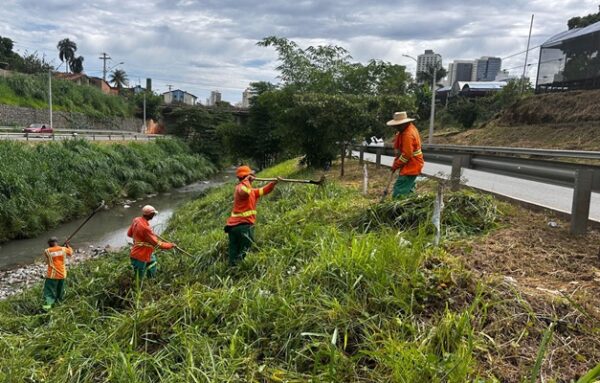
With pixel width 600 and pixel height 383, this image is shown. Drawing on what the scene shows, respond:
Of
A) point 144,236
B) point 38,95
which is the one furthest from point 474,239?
point 38,95

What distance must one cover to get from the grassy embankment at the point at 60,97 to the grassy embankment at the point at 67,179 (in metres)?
16.5

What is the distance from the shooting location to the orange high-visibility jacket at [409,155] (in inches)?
257

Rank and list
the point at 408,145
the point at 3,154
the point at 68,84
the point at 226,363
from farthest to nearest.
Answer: the point at 68,84 → the point at 3,154 → the point at 408,145 → the point at 226,363

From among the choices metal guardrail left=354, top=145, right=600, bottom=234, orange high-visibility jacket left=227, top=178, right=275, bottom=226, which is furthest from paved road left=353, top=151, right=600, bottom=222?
orange high-visibility jacket left=227, top=178, right=275, bottom=226

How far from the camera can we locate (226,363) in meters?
3.33

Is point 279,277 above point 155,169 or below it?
above

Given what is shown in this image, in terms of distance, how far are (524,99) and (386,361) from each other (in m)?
29.3

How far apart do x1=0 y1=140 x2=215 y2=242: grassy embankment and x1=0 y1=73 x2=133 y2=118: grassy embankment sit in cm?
1647

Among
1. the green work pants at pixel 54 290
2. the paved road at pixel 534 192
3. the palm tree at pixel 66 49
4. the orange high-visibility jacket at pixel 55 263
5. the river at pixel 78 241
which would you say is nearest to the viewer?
the paved road at pixel 534 192

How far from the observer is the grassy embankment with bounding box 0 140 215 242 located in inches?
674

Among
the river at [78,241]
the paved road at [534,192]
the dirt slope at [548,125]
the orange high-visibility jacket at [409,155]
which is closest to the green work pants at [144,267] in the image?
the orange high-visibility jacket at [409,155]

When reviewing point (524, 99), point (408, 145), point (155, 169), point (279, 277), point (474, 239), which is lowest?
point (155, 169)

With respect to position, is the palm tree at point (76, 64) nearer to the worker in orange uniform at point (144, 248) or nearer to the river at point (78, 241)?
the river at point (78, 241)

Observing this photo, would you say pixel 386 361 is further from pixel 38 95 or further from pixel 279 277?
pixel 38 95
